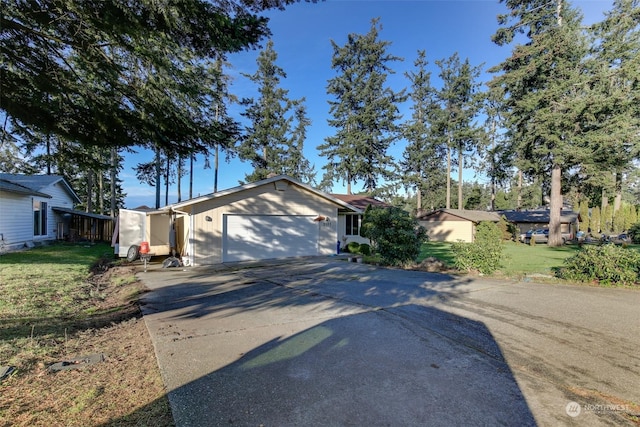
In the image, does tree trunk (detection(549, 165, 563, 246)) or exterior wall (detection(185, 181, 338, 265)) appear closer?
exterior wall (detection(185, 181, 338, 265))

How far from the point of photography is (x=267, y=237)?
14.2m

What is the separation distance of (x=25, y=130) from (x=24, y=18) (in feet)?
6.32

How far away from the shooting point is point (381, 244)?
12.2m

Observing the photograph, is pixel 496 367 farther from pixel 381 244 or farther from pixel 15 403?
pixel 381 244

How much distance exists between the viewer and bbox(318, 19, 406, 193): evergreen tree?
105 feet

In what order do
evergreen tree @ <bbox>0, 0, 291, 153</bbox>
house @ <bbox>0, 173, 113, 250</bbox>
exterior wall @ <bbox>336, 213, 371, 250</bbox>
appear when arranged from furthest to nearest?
exterior wall @ <bbox>336, 213, 371, 250</bbox> → house @ <bbox>0, 173, 113, 250</bbox> → evergreen tree @ <bbox>0, 0, 291, 153</bbox>

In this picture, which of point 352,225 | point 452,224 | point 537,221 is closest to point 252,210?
point 352,225

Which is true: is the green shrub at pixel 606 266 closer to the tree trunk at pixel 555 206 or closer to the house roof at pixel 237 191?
the house roof at pixel 237 191

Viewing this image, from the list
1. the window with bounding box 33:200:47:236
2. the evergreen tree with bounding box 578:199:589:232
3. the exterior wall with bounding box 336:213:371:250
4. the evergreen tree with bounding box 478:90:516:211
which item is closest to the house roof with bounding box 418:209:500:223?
the evergreen tree with bounding box 478:90:516:211

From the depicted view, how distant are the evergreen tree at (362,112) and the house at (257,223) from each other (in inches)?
675

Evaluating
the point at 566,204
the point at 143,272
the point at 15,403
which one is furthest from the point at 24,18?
the point at 566,204

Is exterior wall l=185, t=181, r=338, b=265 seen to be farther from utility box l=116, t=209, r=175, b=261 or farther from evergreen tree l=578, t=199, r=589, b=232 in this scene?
evergreen tree l=578, t=199, r=589, b=232

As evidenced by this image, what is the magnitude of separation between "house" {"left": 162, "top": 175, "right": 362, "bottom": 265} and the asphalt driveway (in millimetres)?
5342

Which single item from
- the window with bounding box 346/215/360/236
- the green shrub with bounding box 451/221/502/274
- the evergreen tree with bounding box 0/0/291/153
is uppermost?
the evergreen tree with bounding box 0/0/291/153
